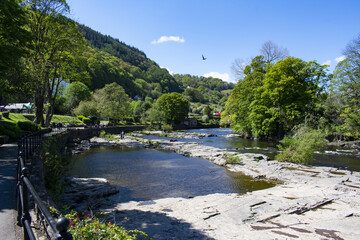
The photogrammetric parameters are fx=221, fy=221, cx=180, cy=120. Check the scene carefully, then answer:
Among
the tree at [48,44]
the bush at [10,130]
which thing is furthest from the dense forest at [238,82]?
the bush at [10,130]

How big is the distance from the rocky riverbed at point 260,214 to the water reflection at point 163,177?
1956mm

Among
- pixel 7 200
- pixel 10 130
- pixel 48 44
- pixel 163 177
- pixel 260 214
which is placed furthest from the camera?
pixel 48 44

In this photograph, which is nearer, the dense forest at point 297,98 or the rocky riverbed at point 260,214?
the rocky riverbed at point 260,214

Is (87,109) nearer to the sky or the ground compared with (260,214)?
nearer to the sky

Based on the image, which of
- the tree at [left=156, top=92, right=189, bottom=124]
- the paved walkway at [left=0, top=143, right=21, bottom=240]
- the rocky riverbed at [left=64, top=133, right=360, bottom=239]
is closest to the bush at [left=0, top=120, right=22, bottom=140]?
the paved walkway at [left=0, top=143, right=21, bottom=240]

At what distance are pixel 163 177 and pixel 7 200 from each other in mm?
10807

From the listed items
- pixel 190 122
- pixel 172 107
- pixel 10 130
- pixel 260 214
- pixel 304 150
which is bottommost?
pixel 260 214

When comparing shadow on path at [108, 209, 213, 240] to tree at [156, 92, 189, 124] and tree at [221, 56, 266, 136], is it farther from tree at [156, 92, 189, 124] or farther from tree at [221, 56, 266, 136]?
tree at [156, 92, 189, 124]

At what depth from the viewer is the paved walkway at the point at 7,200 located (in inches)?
167

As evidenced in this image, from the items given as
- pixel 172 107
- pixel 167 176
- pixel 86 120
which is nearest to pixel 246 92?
pixel 167 176

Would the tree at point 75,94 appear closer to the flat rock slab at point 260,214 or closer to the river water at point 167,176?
the river water at point 167,176

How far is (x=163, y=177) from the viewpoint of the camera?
52.1 ft

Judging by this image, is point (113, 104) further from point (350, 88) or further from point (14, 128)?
point (350, 88)

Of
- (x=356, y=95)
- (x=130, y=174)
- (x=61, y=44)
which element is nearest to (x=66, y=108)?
(x=61, y=44)
